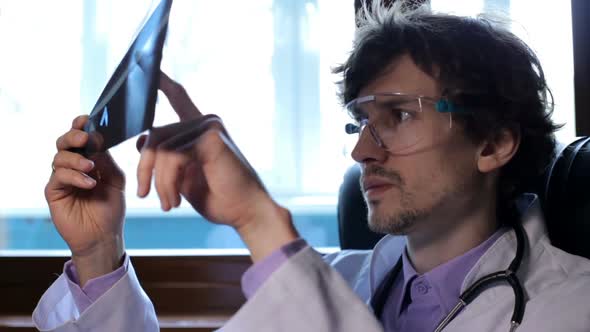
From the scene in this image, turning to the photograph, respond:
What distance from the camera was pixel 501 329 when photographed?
1.06m

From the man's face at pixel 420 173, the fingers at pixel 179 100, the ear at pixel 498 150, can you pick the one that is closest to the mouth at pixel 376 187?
the man's face at pixel 420 173

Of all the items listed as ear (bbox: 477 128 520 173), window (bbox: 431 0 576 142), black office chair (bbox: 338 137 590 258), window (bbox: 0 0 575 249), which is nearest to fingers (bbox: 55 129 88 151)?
ear (bbox: 477 128 520 173)

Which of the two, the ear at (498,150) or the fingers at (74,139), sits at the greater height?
the fingers at (74,139)

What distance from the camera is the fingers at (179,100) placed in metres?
0.89

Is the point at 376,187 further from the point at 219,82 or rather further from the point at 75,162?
the point at 219,82

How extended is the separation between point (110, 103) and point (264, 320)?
399mm

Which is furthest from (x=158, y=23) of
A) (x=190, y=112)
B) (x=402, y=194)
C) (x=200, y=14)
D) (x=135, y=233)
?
(x=135, y=233)

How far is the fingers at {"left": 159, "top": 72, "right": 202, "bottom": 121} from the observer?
0.89 meters

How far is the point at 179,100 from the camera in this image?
90cm

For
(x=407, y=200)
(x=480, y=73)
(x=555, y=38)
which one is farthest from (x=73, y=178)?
(x=555, y=38)

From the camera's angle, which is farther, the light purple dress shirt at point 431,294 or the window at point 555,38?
the window at point 555,38

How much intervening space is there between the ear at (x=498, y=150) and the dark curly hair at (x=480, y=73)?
0.01 meters

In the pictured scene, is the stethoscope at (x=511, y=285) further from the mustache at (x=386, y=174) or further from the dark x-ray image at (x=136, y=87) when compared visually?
the dark x-ray image at (x=136, y=87)

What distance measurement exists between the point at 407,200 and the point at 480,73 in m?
0.36
